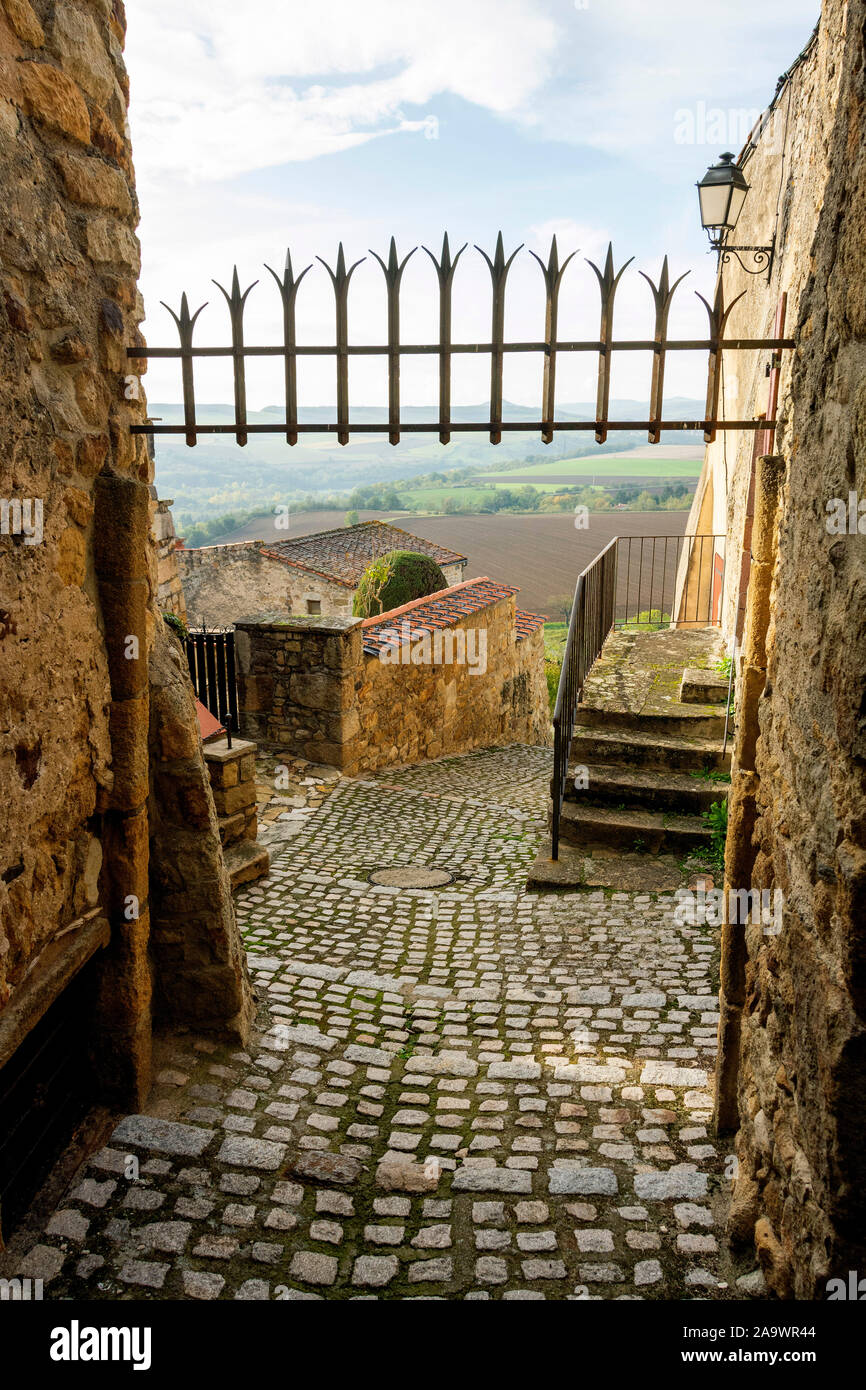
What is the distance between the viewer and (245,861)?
242 inches

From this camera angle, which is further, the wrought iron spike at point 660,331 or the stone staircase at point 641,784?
the stone staircase at point 641,784

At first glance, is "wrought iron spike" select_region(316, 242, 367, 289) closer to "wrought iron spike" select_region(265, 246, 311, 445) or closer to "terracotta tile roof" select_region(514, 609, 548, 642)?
"wrought iron spike" select_region(265, 246, 311, 445)

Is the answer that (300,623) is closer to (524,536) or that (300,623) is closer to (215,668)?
(215,668)

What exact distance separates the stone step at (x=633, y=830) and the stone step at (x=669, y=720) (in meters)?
0.86

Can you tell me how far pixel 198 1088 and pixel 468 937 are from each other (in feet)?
7.27

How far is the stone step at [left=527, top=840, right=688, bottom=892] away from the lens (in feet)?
19.4

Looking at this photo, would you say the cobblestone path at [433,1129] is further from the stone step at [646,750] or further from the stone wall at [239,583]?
the stone wall at [239,583]

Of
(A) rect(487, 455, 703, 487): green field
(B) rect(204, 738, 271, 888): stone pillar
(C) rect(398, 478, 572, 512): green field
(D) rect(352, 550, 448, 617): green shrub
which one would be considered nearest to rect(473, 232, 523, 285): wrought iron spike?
(B) rect(204, 738, 271, 888): stone pillar

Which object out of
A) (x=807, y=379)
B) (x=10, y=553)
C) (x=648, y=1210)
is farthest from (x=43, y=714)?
(x=648, y=1210)

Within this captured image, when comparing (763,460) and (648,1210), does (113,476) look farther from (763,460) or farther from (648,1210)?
(648,1210)

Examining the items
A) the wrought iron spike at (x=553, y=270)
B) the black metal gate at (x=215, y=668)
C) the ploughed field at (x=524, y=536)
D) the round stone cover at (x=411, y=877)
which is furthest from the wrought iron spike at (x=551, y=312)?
the ploughed field at (x=524, y=536)

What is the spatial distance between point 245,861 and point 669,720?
3.46 meters

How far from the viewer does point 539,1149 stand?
3.35 meters

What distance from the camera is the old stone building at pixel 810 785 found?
1740 mm
